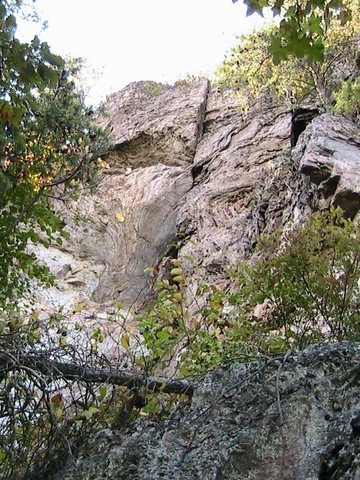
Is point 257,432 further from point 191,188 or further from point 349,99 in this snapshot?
point 191,188

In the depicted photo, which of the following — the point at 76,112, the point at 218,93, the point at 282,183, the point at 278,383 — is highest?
the point at 218,93

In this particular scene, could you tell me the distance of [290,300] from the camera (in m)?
6.18

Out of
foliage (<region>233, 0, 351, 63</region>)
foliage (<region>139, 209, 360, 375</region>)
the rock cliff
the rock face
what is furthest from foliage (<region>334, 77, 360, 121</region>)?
the rock face

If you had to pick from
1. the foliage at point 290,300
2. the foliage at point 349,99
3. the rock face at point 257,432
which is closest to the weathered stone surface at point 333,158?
the foliage at point 349,99

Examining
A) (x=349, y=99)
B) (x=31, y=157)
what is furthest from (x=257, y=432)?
(x=349, y=99)

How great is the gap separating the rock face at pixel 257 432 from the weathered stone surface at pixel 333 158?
713cm

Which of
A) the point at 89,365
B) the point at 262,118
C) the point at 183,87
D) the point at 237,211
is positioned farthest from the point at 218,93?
the point at 89,365

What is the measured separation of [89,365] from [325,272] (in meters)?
2.97

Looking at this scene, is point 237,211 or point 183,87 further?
point 183,87

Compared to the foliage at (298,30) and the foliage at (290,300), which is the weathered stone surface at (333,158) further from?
the foliage at (298,30)

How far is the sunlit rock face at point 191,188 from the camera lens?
11.4 meters

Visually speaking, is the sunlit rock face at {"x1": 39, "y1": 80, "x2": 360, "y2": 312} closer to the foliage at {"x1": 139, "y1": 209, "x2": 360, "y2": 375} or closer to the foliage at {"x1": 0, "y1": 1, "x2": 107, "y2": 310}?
the foliage at {"x1": 0, "y1": 1, "x2": 107, "y2": 310}

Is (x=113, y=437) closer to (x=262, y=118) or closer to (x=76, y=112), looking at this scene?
(x=76, y=112)

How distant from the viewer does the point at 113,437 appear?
2875 mm
